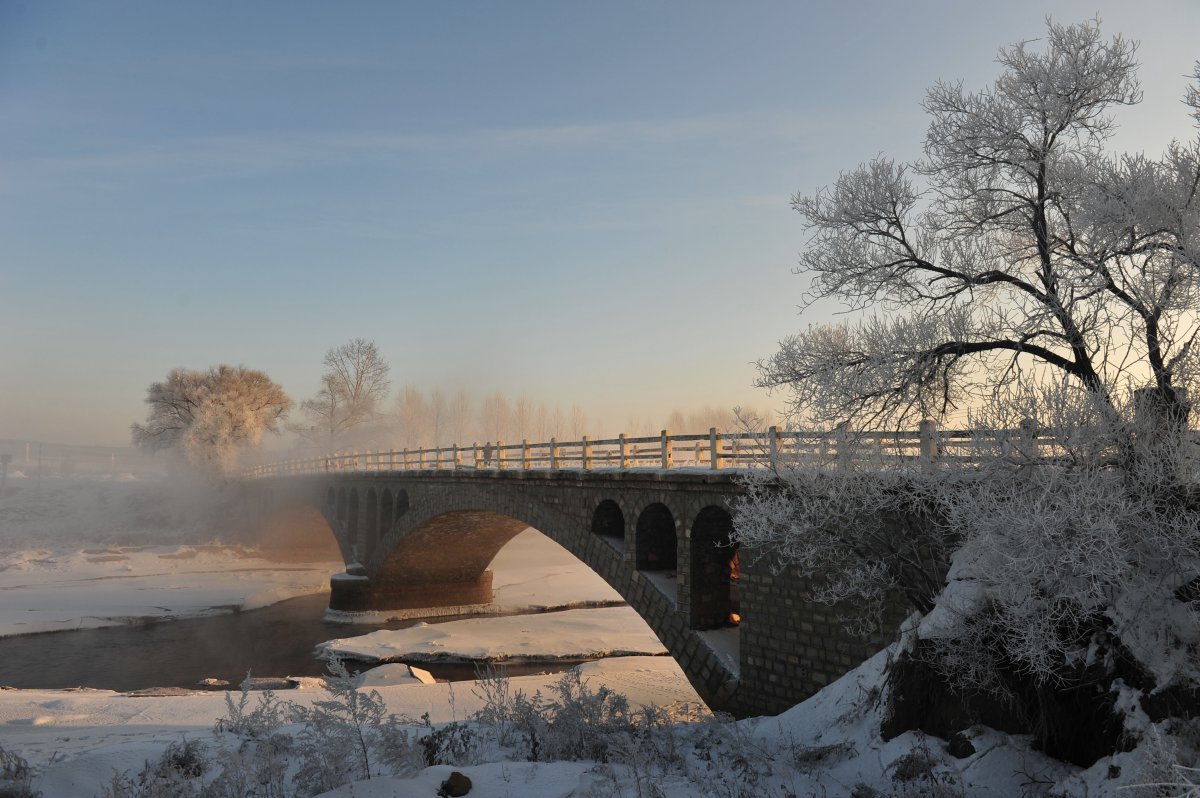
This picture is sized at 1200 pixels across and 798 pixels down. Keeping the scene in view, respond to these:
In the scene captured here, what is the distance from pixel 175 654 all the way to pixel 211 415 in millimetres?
38632

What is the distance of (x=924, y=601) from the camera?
10258 millimetres

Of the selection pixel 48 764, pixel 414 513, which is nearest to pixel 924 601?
pixel 48 764

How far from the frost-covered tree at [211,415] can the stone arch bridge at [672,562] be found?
30.9 metres

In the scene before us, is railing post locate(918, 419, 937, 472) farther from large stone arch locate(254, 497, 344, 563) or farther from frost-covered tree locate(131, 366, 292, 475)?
frost-covered tree locate(131, 366, 292, 475)

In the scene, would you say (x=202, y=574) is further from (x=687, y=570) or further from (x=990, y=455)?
(x=990, y=455)

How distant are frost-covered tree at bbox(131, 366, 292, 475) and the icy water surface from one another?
102 ft

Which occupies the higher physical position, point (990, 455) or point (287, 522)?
point (990, 455)

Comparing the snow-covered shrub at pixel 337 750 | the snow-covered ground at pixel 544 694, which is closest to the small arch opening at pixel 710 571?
the snow-covered ground at pixel 544 694

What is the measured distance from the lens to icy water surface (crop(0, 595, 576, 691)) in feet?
69.9

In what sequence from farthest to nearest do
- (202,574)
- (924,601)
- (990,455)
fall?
(202,574) → (924,601) → (990,455)

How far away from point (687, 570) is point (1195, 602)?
899cm

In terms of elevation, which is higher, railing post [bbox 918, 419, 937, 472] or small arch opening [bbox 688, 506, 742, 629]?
railing post [bbox 918, 419, 937, 472]

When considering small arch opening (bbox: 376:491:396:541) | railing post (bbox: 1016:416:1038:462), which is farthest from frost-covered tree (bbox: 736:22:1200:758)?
small arch opening (bbox: 376:491:396:541)

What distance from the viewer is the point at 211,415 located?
5888cm
